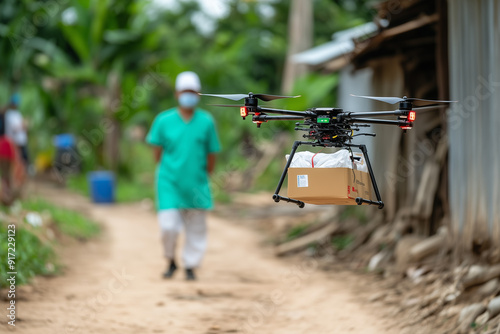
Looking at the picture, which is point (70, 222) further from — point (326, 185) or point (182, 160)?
point (326, 185)

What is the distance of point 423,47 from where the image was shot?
7980 millimetres

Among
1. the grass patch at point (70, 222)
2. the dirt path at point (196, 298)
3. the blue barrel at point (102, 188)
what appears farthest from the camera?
the blue barrel at point (102, 188)

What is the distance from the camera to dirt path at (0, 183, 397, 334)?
530cm

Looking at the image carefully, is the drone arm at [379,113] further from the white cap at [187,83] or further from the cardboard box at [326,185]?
the white cap at [187,83]

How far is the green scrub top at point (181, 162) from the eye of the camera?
7.28 m

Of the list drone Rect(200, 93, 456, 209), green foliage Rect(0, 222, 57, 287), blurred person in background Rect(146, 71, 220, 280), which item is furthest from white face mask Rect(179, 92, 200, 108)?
drone Rect(200, 93, 456, 209)

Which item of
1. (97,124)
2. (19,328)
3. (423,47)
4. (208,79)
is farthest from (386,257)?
(97,124)

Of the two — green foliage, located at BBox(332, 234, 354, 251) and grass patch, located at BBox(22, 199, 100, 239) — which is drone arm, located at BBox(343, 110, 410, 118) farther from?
grass patch, located at BBox(22, 199, 100, 239)

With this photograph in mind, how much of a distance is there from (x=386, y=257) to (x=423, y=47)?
2406 millimetres

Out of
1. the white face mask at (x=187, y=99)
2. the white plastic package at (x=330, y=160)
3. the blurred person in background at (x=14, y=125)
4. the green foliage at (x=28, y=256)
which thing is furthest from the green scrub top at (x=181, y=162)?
the blurred person in background at (x=14, y=125)

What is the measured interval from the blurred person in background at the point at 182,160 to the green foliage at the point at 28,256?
4.42ft

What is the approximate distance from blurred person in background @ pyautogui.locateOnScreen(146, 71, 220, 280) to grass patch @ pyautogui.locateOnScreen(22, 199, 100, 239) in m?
3.38

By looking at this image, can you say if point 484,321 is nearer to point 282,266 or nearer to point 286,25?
point 282,266

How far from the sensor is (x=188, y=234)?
7.51 meters
